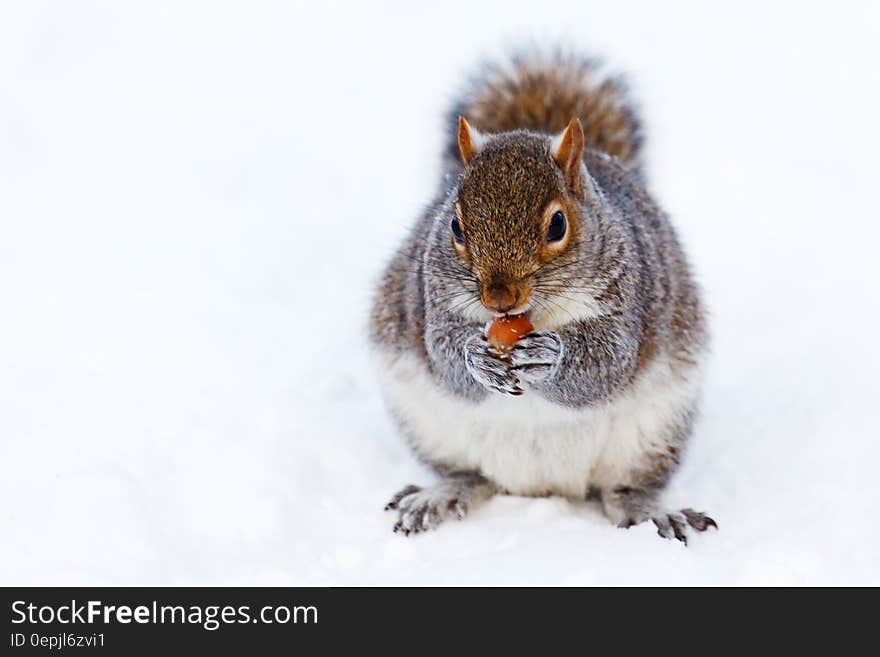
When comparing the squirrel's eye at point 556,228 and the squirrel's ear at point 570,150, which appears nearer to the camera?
the squirrel's eye at point 556,228

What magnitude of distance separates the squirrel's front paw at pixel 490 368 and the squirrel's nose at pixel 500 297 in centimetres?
26

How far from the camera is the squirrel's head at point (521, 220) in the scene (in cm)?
Answer: 288

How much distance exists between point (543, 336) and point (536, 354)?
2.0 inches

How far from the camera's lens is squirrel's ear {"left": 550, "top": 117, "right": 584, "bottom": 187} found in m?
3.14

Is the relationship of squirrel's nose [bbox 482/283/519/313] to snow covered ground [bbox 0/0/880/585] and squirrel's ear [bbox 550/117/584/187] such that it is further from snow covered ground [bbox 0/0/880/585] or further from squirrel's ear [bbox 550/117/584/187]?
snow covered ground [bbox 0/0/880/585]

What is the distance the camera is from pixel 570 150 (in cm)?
315

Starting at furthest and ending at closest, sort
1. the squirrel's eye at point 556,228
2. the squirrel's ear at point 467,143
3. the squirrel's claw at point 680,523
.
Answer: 1. the squirrel's claw at point 680,523
2. the squirrel's ear at point 467,143
3. the squirrel's eye at point 556,228

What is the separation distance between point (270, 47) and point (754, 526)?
189 inches

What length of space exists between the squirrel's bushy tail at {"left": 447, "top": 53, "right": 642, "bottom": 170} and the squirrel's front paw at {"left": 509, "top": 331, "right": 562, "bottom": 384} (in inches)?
A: 54.5

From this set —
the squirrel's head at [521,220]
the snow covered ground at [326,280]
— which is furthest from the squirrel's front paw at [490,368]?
the snow covered ground at [326,280]

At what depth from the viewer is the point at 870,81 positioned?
6.46m

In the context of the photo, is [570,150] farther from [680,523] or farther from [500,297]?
[680,523]

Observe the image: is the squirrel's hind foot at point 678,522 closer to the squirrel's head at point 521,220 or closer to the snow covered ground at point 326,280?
the snow covered ground at point 326,280

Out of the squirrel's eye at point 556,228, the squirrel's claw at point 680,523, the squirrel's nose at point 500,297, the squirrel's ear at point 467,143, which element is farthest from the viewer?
the squirrel's claw at point 680,523
